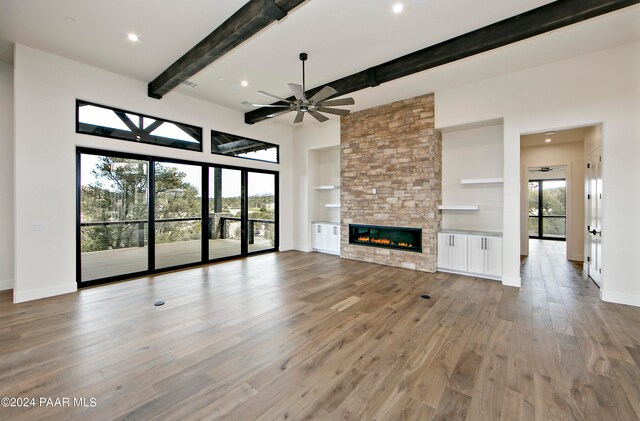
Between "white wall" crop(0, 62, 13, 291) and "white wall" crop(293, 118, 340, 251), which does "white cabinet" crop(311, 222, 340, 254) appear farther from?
"white wall" crop(0, 62, 13, 291)

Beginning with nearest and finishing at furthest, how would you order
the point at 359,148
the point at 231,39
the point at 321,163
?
the point at 231,39, the point at 359,148, the point at 321,163

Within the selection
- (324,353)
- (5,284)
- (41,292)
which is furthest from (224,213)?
(324,353)

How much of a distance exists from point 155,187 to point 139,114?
1.41 metres

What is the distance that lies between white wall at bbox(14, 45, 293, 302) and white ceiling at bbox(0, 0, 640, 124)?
0.31 metres

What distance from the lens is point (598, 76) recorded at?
401 centimetres

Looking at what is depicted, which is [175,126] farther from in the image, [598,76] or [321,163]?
[598,76]

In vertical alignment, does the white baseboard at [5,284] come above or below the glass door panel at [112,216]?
below

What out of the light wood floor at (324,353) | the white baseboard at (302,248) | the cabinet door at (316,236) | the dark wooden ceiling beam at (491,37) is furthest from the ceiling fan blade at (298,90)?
the white baseboard at (302,248)

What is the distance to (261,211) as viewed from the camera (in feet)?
24.8

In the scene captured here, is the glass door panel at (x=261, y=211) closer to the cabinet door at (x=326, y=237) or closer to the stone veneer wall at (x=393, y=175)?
the cabinet door at (x=326, y=237)

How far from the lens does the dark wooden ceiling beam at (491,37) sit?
3.01 m

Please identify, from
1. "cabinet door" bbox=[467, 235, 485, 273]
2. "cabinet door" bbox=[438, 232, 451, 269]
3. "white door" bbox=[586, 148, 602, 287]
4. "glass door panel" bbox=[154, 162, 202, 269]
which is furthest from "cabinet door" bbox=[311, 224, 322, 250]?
"white door" bbox=[586, 148, 602, 287]

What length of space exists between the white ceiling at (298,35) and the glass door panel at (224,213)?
235cm

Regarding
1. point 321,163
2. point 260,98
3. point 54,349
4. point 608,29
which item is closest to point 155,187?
point 260,98
